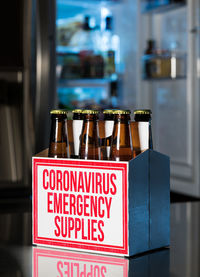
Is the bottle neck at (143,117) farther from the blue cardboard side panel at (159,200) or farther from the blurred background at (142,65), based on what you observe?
the blurred background at (142,65)

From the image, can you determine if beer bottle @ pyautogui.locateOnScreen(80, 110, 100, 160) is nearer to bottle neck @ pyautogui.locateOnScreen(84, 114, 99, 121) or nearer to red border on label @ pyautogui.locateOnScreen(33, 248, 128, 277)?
bottle neck @ pyautogui.locateOnScreen(84, 114, 99, 121)

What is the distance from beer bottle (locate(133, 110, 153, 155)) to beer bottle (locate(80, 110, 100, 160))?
0.07m

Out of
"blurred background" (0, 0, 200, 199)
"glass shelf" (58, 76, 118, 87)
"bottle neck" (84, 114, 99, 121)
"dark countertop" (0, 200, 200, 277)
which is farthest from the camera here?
"glass shelf" (58, 76, 118, 87)

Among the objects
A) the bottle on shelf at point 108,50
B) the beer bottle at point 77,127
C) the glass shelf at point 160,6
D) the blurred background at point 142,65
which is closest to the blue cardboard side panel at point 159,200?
the beer bottle at point 77,127

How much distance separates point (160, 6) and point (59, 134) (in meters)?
2.90

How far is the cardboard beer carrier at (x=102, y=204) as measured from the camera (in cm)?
73

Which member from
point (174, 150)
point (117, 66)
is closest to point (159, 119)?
point (174, 150)

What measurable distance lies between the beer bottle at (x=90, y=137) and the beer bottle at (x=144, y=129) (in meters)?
0.07

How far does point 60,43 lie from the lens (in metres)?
3.63

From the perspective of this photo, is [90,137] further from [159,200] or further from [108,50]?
[108,50]

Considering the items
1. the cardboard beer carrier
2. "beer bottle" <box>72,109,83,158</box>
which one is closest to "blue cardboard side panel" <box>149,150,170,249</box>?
the cardboard beer carrier

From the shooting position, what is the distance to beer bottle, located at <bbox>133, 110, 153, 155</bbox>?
79cm

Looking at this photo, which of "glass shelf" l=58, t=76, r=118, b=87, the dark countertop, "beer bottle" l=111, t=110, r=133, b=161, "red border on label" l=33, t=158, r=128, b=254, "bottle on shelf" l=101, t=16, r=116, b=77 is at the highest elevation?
"bottle on shelf" l=101, t=16, r=116, b=77

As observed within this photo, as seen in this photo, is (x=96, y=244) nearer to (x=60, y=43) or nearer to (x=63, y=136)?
(x=63, y=136)
